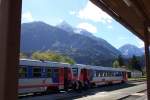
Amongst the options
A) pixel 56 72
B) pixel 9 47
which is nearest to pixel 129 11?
pixel 9 47

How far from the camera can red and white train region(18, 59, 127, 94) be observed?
86.6ft

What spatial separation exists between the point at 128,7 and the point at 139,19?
1.95 meters

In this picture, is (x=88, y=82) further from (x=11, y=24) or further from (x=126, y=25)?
(x=11, y=24)

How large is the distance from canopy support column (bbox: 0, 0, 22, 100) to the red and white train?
1706 centimetres

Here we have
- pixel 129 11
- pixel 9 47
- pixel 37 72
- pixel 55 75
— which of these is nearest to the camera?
pixel 9 47

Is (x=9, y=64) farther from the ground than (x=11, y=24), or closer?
closer

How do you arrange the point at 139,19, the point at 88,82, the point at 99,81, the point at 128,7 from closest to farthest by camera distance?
1. the point at 128,7
2. the point at 139,19
3. the point at 88,82
4. the point at 99,81

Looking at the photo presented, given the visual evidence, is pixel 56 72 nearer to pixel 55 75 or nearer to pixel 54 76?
pixel 55 75

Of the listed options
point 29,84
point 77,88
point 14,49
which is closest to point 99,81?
point 77,88

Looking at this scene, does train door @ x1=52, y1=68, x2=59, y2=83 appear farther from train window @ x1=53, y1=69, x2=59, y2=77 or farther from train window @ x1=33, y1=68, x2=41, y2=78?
train window @ x1=33, y1=68, x2=41, y2=78

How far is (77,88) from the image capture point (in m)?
38.0

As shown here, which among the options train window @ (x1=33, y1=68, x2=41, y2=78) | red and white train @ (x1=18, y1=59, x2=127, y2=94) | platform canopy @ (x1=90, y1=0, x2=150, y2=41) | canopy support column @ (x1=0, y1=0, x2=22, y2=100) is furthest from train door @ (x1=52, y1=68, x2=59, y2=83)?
canopy support column @ (x1=0, y1=0, x2=22, y2=100)

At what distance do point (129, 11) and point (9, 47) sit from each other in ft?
19.0

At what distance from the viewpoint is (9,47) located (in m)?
2.28
